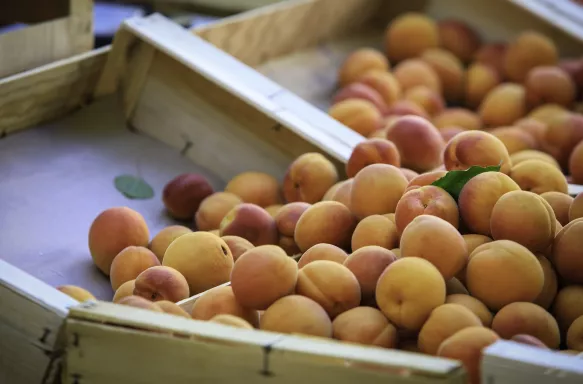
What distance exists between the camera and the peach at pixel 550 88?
2.07m

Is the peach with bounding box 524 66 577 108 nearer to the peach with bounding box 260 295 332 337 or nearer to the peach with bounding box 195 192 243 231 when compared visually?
the peach with bounding box 195 192 243 231

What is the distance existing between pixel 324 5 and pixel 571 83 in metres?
0.72

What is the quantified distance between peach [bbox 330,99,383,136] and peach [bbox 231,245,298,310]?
0.85 m

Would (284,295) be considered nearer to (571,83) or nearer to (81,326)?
(81,326)

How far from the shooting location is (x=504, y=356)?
794 millimetres

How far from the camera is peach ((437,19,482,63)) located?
235cm

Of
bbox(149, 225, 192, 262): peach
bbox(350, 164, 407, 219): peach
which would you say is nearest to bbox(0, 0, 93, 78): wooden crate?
bbox(149, 225, 192, 262): peach

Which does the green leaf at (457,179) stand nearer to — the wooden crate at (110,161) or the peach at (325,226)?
the peach at (325,226)

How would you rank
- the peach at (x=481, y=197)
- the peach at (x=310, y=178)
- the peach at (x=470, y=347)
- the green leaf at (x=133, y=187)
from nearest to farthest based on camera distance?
the peach at (x=470, y=347) → the peach at (x=481, y=197) → the peach at (x=310, y=178) → the green leaf at (x=133, y=187)

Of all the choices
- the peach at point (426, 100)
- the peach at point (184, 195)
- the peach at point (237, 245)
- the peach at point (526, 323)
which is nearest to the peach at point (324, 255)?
the peach at point (237, 245)

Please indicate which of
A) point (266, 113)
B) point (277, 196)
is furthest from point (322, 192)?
point (266, 113)

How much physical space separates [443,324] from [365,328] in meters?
0.10

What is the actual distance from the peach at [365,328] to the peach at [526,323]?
130mm

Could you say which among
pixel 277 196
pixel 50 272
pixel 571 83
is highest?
pixel 571 83
